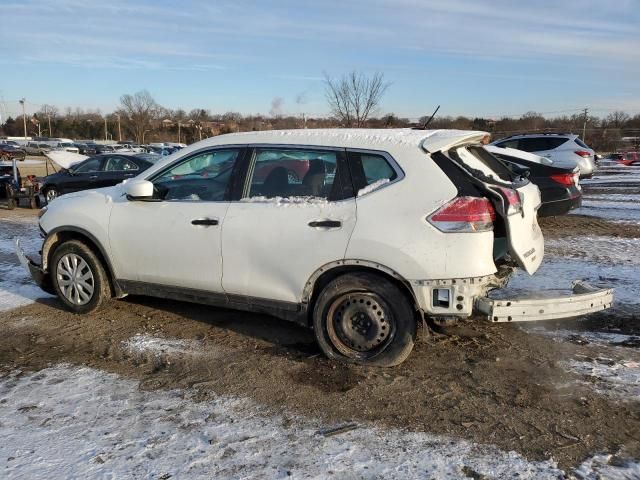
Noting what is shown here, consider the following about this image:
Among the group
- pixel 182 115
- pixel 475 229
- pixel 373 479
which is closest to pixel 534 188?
pixel 475 229

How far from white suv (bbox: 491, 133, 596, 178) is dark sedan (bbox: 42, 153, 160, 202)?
33.9 ft

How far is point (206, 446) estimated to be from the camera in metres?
3.19

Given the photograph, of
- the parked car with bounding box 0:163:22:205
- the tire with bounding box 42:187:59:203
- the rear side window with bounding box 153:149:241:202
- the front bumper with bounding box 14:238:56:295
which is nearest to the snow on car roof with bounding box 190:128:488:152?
the rear side window with bounding box 153:149:241:202

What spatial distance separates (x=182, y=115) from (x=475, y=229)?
3889 inches

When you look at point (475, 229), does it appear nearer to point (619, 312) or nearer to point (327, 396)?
point (327, 396)

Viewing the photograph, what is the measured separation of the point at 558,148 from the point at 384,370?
1461 cm

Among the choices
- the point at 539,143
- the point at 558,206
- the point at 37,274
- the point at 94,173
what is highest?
the point at 539,143

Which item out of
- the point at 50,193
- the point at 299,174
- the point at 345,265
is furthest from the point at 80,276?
the point at 50,193

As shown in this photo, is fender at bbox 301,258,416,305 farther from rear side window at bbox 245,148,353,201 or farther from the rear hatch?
the rear hatch

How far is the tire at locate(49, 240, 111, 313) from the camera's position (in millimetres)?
5344

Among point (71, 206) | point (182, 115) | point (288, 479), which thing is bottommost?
point (288, 479)

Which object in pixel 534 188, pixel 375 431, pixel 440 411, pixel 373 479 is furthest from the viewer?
pixel 534 188

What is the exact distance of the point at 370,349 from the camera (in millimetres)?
4227

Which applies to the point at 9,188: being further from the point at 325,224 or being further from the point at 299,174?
the point at 325,224
